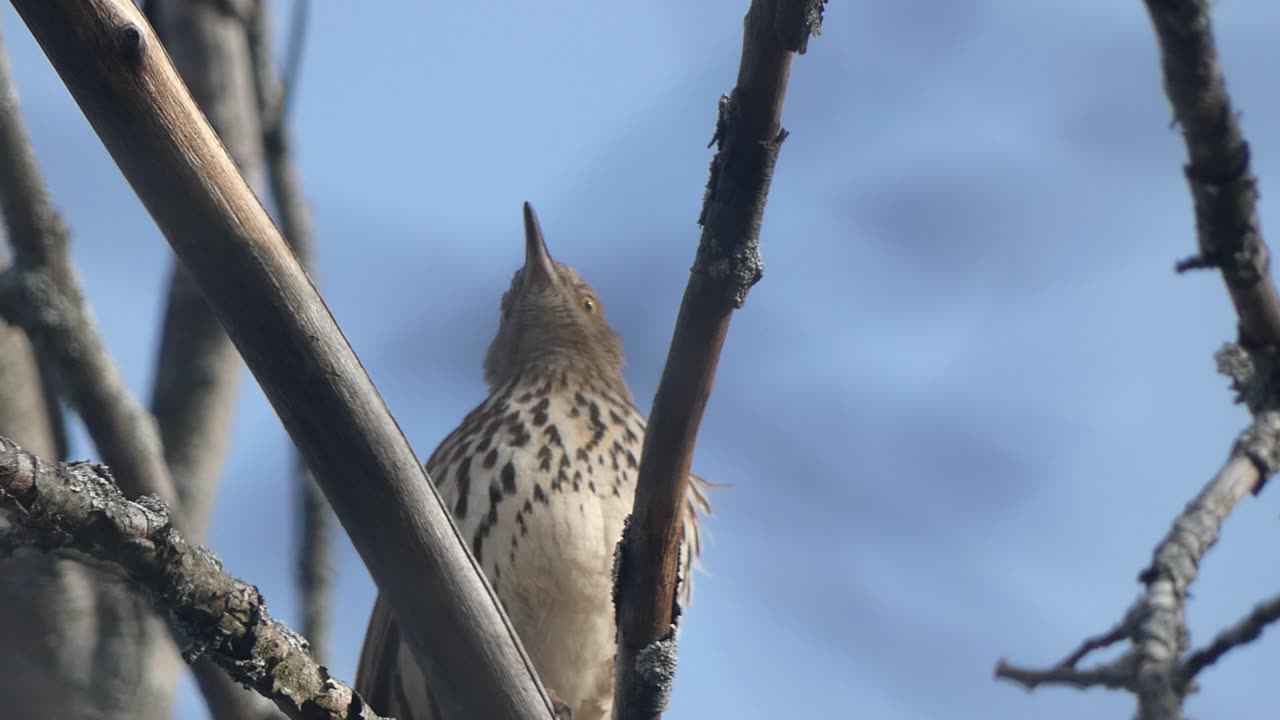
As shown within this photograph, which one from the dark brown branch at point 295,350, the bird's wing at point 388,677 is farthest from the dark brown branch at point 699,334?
the bird's wing at point 388,677

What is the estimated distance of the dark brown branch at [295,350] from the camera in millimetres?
2145

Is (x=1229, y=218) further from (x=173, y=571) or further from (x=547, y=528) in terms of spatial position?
(x=547, y=528)

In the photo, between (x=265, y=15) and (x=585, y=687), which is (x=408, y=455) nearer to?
(x=585, y=687)

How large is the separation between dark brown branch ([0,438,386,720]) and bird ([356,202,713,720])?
5.20 feet

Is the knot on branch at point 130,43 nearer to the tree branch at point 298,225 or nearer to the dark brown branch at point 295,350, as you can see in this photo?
the dark brown branch at point 295,350

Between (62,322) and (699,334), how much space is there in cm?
225

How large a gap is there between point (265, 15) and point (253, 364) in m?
3.09

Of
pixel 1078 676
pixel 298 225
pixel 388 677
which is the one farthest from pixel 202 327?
pixel 1078 676

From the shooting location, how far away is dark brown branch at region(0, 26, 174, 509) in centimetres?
402

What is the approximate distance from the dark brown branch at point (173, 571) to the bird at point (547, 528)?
1584 millimetres

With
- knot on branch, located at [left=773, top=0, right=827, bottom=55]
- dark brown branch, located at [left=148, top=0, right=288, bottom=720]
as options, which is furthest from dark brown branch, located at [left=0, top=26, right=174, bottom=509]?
knot on branch, located at [left=773, top=0, right=827, bottom=55]

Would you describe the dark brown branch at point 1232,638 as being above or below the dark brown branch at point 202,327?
below

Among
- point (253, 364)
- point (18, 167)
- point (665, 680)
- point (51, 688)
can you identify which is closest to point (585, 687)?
point (51, 688)

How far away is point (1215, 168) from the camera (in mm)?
2484
